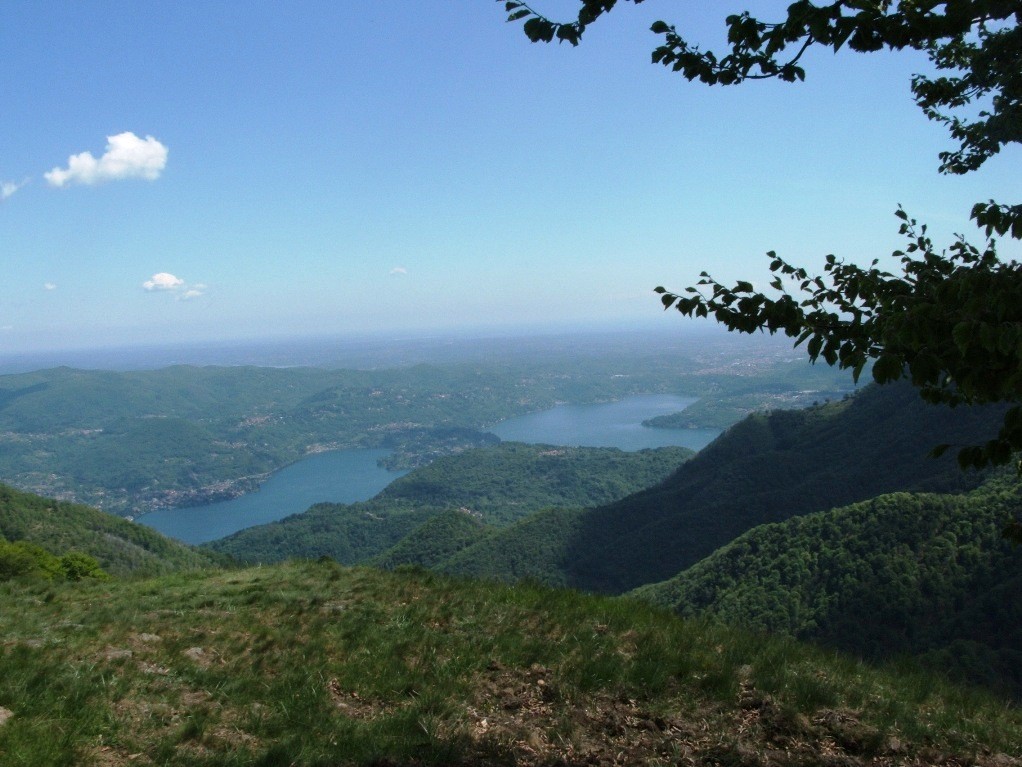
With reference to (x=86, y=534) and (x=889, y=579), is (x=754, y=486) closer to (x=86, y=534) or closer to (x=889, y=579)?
(x=889, y=579)

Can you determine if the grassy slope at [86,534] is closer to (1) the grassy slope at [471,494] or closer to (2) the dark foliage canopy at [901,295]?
(1) the grassy slope at [471,494]

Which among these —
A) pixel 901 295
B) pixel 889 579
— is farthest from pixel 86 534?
pixel 901 295

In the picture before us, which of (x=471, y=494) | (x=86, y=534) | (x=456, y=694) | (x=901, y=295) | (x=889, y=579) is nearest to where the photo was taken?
(x=901, y=295)

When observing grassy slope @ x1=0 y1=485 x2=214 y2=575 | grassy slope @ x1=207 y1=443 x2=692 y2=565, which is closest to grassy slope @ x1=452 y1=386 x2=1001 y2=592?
grassy slope @ x1=0 y1=485 x2=214 y2=575

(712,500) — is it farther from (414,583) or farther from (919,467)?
(414,583)

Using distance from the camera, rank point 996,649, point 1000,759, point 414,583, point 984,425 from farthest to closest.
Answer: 1. point 984,425
2. point 996,649
3. point 414,583
4. point 1000,759

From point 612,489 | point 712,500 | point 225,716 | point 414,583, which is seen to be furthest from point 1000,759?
point 612,489

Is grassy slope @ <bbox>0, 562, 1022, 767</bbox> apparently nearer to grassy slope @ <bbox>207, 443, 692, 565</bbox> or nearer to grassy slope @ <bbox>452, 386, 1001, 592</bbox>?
grassy slope @ <bbox>452, 386, 1001, 592</bbox>
